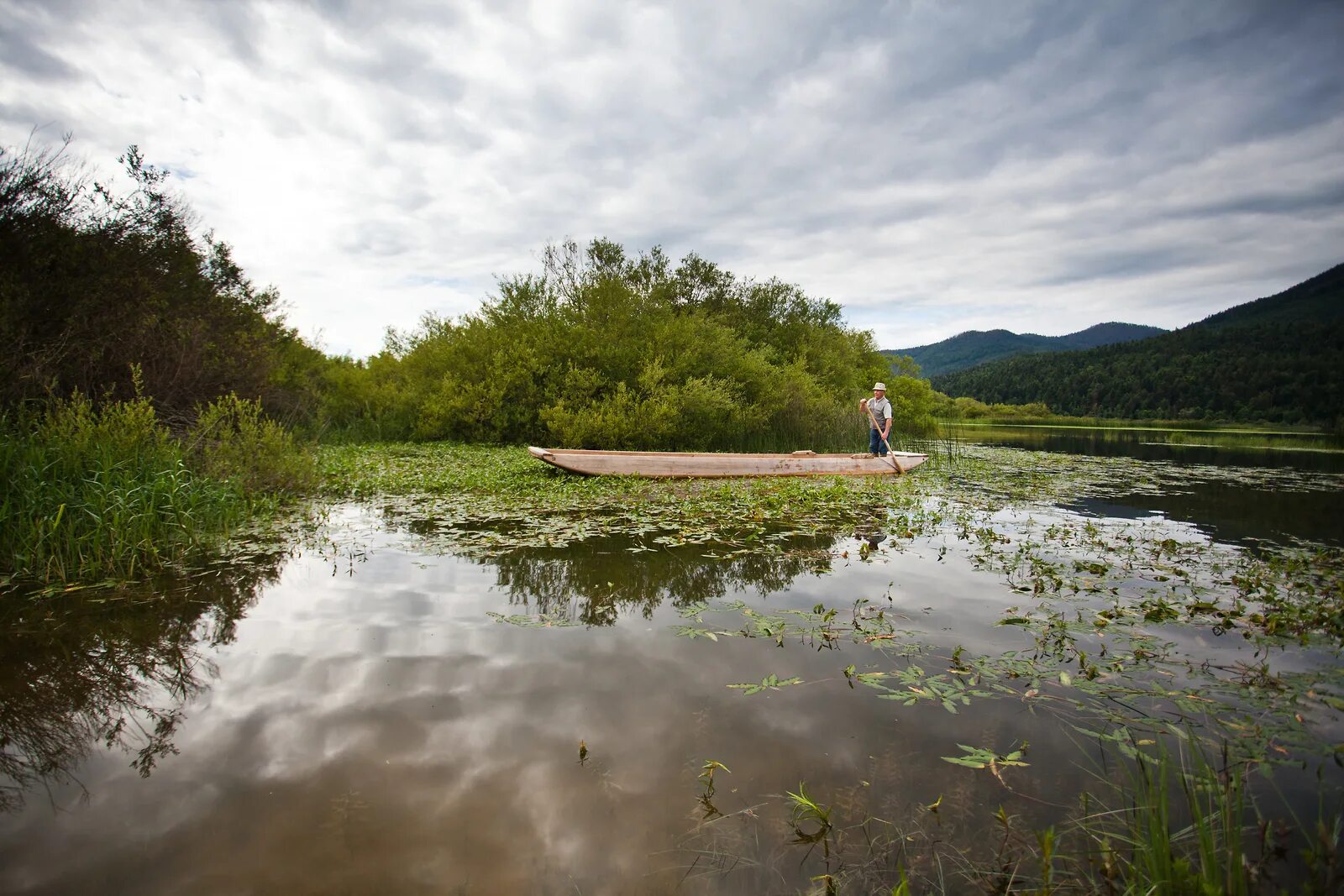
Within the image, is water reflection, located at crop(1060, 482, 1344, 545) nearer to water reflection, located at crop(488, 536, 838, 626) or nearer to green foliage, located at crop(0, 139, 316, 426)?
water reflection, located at crop(488, 536, 838, 626)

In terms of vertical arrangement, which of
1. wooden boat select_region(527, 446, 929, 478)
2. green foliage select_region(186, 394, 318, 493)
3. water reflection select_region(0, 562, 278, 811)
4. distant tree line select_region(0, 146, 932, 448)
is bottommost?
water reflection select_region(0, 562, 278, 811)

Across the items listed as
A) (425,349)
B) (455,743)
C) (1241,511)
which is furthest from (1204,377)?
(455,743)

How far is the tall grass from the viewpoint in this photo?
483 centimetres

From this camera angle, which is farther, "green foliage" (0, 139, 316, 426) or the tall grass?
"green foliage" (0, 139, 316, 426)

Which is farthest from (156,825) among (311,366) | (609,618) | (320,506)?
(311,366)

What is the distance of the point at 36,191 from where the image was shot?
727 centimetres

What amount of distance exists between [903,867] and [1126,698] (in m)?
2.03

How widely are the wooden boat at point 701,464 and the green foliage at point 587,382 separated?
372 centimetres

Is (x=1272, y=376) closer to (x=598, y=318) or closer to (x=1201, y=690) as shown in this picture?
(x=598, y=318)

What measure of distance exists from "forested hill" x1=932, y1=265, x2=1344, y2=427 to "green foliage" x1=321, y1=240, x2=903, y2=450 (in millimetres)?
30831

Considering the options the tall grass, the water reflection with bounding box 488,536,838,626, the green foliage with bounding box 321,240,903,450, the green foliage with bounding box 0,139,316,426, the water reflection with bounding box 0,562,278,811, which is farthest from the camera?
the green foliage with bounding box 321,240,903,450

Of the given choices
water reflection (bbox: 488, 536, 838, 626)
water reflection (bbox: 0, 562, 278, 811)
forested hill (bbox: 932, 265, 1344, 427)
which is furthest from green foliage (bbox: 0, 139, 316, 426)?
forested hill (bbox: 932, 265, 1344, 427)

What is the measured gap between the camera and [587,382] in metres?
16.3

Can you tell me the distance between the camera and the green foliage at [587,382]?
612 inches
